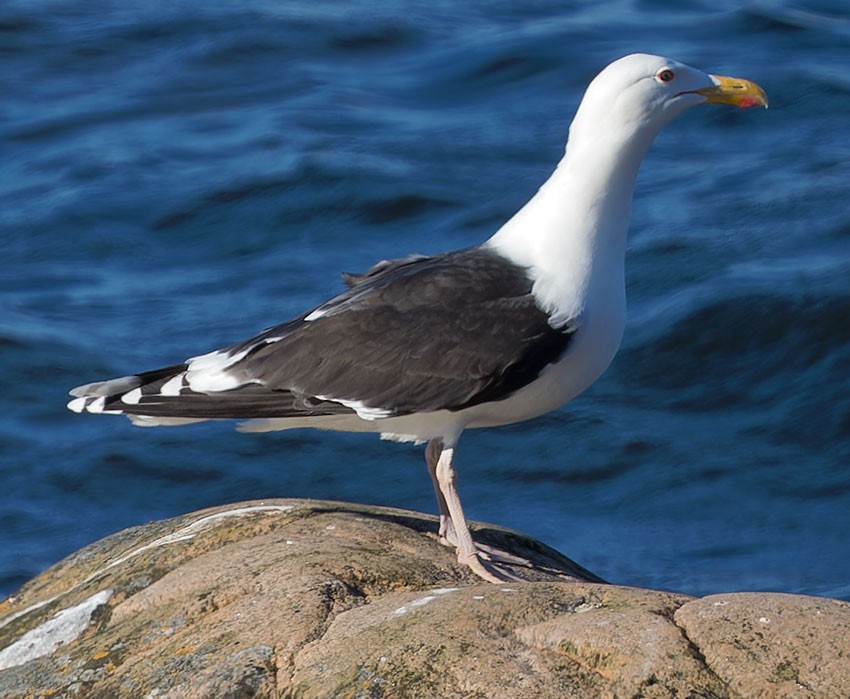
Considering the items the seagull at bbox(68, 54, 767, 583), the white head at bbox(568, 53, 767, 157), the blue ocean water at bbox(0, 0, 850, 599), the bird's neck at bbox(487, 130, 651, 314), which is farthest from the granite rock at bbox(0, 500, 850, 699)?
the blue ocean water at bbox(0, 0, 850, 599)

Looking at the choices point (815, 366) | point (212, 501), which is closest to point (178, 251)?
point (212, 501)

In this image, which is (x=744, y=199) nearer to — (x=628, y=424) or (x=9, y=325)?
(x=628, y=424)

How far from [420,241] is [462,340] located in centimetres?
675

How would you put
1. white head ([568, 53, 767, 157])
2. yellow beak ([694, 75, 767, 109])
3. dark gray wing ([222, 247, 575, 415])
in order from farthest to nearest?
yellow beak ([694, 75, 767, 109]), white head ([568, 53, 767, 157]), dark gray wing ([222, 247, 575, 415])

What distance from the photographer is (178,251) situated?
12.9 metres

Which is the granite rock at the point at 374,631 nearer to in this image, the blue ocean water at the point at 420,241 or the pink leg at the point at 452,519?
the pink leg at the point at 452,519

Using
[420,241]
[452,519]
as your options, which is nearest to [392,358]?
[452,519]

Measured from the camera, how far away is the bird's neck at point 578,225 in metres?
5.92

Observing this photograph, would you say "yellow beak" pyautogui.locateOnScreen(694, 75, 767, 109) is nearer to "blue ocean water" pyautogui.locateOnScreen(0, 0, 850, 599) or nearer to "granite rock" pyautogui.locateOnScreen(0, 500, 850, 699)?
"granite rock" pyautogui.locateOnScreen(0, 500, 850, 699)

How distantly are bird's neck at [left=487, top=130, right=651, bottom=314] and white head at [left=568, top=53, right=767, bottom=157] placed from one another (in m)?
0.03

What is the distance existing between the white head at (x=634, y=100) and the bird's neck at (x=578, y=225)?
0.03 meters

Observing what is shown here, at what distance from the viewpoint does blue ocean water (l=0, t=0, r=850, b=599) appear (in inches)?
389

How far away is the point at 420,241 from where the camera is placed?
12.6 meters

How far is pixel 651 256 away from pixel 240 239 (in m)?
3.35
